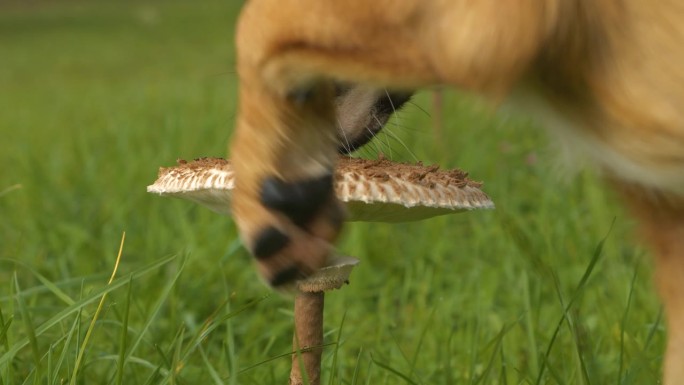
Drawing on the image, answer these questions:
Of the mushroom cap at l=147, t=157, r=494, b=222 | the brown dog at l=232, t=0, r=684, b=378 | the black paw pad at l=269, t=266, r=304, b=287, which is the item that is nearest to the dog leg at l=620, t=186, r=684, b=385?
the brown dog at l=232, t=0, r=684, b=378

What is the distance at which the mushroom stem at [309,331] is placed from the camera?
1419mm

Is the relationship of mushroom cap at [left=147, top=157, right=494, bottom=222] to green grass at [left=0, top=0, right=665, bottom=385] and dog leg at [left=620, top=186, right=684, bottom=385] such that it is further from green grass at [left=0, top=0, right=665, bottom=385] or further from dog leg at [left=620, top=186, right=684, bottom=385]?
dog leg at [left=620, top=186, right=684, bottom=385]

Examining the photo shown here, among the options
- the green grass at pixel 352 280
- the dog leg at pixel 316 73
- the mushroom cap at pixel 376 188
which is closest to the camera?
the dog leg at pixel 316 73

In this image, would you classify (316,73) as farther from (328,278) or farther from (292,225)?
(328,278)

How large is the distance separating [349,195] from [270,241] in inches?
8.1

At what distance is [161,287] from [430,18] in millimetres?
1840

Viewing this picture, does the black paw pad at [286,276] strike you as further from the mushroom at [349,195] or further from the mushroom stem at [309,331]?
the mushroom stem at [309,331]

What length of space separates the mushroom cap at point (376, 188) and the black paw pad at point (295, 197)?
5.9 inches

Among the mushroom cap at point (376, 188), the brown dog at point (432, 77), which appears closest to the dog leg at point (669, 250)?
the brown dog at point (432, 77)

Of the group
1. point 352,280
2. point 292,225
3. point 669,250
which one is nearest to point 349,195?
point 292,225

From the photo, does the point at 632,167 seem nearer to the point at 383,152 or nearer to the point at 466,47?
the point at 466,47

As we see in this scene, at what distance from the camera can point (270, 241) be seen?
1054mm

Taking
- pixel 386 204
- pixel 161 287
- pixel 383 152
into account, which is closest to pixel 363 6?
pixel 386 204

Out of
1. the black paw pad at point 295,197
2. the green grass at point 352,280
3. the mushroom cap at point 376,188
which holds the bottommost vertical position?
the green grass at point 352,280
